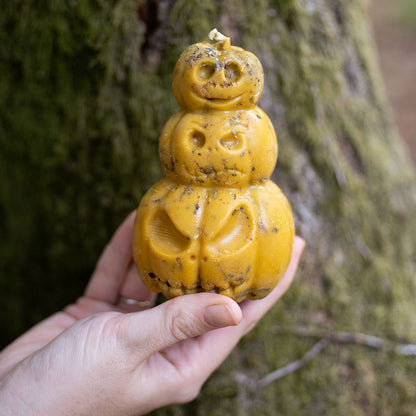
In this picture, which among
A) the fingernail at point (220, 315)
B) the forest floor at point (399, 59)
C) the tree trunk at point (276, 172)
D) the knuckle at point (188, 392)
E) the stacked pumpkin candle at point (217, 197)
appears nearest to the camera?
the fingernail at point (220, 315)

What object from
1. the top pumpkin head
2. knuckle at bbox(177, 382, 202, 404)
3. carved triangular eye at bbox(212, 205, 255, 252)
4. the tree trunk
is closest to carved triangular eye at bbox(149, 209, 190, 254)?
carved triangular eye at bbox(212, 205, 255, 252)

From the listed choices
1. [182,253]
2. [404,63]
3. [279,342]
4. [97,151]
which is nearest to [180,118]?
[182,253]

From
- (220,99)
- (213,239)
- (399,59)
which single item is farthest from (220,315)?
(399,59)

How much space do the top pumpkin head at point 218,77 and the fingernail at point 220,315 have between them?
1.99 feet

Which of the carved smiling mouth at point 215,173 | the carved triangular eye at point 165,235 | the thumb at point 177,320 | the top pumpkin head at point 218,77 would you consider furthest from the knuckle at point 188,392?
the top pumpkin head at point 218,77

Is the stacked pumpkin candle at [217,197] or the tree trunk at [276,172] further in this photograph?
the tree trunk at [276,172]

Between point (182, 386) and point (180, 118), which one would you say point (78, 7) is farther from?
point (182, 386)

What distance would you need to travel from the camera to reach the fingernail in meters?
1.24

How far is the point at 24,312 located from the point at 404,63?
23.5ft

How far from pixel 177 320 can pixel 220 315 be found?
0.13m

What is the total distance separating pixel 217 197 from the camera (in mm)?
1373

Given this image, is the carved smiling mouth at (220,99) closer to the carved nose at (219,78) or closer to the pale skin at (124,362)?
the carved nose at (219,78)

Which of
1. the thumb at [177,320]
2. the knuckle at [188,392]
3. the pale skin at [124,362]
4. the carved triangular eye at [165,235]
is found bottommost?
the knuckle at [188,392]

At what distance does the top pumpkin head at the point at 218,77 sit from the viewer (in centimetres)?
136
